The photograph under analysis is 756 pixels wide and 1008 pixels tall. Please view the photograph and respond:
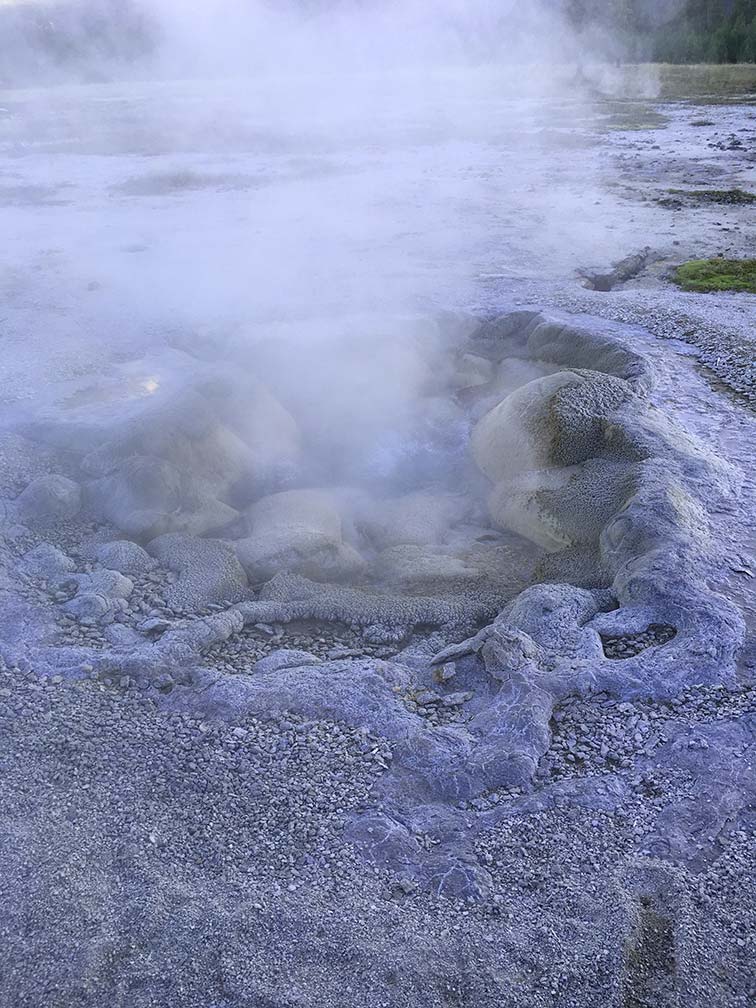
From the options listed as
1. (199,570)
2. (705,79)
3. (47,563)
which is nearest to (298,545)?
(199,570)

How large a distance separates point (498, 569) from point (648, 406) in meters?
1.81

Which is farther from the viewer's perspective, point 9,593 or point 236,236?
point 236,236

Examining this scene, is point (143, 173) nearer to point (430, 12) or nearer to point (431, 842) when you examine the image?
point (430, 12)

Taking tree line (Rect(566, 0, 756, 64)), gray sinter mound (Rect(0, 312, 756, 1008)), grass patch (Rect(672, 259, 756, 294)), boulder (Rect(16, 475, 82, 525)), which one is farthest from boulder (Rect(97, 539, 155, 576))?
tree line (Rect(566, 0, 756, 64))

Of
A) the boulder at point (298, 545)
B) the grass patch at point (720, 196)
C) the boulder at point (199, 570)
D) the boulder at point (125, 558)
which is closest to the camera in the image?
the boulder at point (199, 570)

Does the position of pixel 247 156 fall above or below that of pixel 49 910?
above

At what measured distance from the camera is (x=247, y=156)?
15.8 meters

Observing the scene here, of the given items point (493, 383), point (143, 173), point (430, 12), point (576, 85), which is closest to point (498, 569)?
point (493, 383)

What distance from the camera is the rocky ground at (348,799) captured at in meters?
2.47

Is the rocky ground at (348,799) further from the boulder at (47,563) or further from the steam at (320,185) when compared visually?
the steam at (320,185)

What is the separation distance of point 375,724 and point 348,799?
0.37 meters

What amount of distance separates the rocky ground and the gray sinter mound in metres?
0.01

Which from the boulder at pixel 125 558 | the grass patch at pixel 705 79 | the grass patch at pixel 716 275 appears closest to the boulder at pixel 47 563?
the boulder at pixel 125 558

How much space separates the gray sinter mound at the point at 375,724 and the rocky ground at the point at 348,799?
0.4 inches
